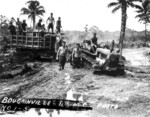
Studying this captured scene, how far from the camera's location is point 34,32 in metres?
12.7

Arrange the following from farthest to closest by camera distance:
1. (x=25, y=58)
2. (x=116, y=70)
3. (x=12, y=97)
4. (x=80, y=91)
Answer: (x=25, y=58), (x=116, y=70), (x=80, y=91), (x=12, y=97)

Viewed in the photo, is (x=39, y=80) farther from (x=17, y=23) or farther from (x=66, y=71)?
(x=17, y=23)

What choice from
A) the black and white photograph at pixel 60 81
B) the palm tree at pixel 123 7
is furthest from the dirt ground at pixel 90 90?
the palm tree at pixel 123 7

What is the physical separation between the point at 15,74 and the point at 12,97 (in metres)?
3.08

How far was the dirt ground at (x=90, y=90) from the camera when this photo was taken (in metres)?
5.91

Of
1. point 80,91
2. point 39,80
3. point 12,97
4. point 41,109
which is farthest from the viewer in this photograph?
point 39,80

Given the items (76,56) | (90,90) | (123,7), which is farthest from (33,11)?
(123,7)

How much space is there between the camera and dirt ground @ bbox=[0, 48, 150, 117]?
19.4ft

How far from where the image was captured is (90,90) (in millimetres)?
7398

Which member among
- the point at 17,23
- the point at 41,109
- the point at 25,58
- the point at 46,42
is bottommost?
the point at 41,109

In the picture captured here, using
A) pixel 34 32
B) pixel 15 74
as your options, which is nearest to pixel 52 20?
pixel 34 32

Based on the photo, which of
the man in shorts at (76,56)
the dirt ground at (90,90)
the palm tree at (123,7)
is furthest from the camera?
the palm tree at (123,7)

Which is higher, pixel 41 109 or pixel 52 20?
pixel 52 20

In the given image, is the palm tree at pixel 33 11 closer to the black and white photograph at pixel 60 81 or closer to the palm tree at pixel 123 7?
the black and white photograph at pixel 60 81
